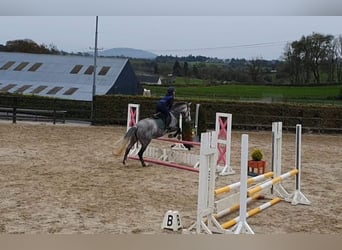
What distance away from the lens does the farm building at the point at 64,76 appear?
14.1 meters

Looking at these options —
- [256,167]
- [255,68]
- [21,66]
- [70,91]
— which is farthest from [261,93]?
[21,66]

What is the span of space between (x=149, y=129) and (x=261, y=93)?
7051 millimetres

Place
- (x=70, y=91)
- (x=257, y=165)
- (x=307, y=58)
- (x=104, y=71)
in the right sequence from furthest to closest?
(x=104, y=71) < (x=70, y=91) < (x=307, y=58) < (x=257, y=165)

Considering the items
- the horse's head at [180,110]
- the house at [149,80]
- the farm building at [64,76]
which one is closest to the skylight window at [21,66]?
the farm building at [64,76]

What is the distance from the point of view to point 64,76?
1527cm

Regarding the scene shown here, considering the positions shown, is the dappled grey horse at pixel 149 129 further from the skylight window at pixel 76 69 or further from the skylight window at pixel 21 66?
the skylight window at pixel 21 66

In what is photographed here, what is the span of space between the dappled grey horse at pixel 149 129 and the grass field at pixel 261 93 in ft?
17.0

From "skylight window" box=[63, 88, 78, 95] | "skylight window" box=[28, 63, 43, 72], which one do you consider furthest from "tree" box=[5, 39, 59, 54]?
"skylight window" box=[63, 88, 78, 95]

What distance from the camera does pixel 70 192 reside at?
301 centimetres

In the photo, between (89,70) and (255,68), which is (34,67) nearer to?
(89,70)

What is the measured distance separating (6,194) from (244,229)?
5.51 feet

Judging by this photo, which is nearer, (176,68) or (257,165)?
(257,165)

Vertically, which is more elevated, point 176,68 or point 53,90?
point 176,68

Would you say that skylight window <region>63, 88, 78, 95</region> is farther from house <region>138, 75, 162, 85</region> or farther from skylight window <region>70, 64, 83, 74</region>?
house <region>138, 75, 162, 85</region>
